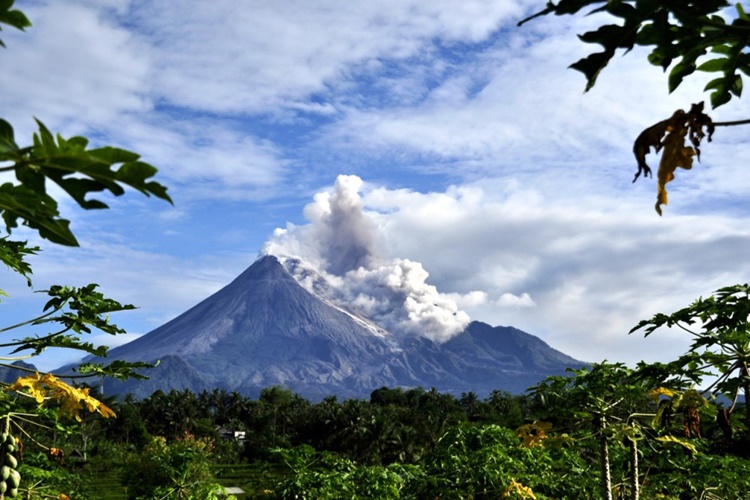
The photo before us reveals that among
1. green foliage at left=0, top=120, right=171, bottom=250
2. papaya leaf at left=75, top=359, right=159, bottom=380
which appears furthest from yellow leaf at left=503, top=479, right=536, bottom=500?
green foliage at left=0, top=120, right=171, bottom=250

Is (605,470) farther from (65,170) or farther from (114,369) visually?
(65,170)

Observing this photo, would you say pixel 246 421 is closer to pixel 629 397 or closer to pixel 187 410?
pixel 187 410

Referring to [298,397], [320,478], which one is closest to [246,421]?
[298,397]

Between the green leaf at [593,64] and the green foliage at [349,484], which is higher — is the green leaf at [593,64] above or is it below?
above

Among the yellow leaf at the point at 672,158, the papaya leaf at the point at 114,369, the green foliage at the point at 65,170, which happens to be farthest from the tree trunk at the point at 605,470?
the green foliage at the point at 65,170

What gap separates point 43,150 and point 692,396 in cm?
319

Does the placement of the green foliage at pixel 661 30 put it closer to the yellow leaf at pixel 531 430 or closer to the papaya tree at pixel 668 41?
the papaya tree at pixel 668 41

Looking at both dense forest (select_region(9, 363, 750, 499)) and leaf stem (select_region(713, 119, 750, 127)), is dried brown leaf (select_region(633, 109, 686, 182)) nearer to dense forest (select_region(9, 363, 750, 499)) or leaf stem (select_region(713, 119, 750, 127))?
leaf stem (select_region(713, 119, 750, 127))

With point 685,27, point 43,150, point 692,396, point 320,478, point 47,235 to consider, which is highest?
point 685,27

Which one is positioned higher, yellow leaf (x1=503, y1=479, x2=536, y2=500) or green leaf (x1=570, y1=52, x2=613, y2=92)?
green leaf (x1=570, y1=52, x2=613, y2=92)

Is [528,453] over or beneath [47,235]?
beneath

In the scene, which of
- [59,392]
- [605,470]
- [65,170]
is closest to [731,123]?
[65,170]

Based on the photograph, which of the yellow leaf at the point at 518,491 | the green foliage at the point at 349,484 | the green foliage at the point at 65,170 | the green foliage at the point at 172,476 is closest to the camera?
the green foliage at the point at 65,170

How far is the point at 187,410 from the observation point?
8169cm
